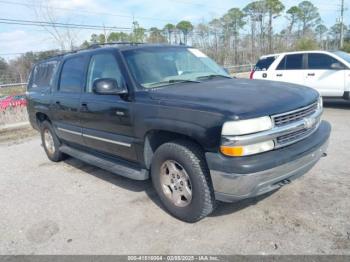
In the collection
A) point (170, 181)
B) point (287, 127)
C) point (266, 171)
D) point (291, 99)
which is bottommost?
point (170, 181)

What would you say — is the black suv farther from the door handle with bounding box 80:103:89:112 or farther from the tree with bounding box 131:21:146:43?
the tree with bounding box 131:21:146:43

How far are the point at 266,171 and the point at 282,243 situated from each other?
709 mm

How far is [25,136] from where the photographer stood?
9297 millimetres

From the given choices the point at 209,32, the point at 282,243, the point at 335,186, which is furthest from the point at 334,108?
the point at 209,32

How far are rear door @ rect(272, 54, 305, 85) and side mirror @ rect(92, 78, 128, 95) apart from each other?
766 centimetres

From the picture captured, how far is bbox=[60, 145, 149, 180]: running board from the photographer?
4112 mm

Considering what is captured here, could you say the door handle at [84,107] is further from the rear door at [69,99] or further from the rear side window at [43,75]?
the rear side window at [43,75]

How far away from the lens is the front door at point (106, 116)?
163 inches

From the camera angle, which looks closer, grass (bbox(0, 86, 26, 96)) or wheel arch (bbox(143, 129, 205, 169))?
wheel arch (bbox(143, 129, 205, 169))

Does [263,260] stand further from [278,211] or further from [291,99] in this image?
[291,99]

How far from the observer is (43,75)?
6.53m

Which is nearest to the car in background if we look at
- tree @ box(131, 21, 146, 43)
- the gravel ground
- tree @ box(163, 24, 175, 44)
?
the gravel ground

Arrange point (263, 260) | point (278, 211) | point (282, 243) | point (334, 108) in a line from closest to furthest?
point (263, 260)
point (282, 243)
point (278, 211)
point (334, 108)

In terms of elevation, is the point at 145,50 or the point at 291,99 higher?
the point at 145,50
